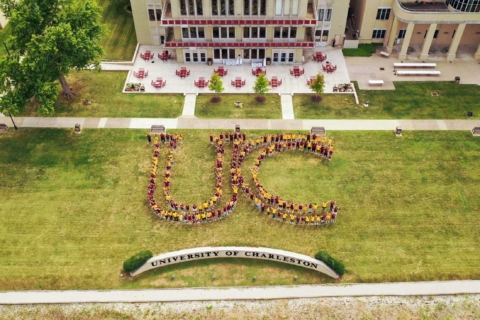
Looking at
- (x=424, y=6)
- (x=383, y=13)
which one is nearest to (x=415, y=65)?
(x=424, y=6)

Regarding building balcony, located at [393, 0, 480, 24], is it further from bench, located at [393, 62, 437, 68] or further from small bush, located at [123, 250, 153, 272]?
small bush, located at [123, 250, 153, 272]

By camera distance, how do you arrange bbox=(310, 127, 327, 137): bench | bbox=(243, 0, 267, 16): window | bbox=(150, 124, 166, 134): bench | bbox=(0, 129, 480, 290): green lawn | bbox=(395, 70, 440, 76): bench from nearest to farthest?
bbox=(0, 129, 480, 290): green lawn → bbox=(310, 127, 327, 137): bench → bbox=(150, 124, 166, 134): bench → bbox=(243, 0, 267, 16): window → bbox=(395, 70, 440, 76): bench

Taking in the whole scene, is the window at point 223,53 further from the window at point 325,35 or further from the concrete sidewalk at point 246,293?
the concrete sidewalk at point 246,293

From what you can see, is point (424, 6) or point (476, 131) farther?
point (424, 6)

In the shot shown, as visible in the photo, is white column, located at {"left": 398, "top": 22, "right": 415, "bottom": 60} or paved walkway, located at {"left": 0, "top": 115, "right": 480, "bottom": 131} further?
white column, located at {"left": 398, "top": 22, "right": 415, "bottom": 60}

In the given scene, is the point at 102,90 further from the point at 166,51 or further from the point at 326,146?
the point at 326,146

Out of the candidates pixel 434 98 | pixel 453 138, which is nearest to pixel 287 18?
pixel 434 98

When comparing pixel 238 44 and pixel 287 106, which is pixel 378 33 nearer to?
pixel 287 106

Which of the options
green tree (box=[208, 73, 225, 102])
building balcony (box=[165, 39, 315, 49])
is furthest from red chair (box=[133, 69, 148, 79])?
green tree (box=[208, 73, 225, 102])
